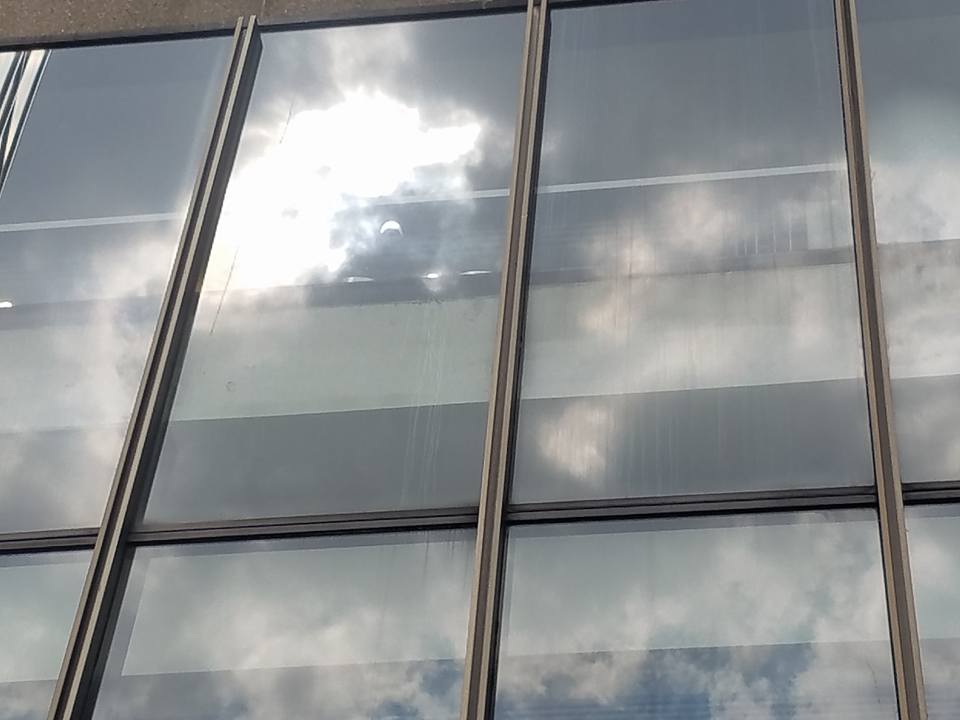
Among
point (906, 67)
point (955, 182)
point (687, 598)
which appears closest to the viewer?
point (687, 598)

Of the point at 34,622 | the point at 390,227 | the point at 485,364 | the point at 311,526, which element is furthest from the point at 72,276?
the point at 485,364

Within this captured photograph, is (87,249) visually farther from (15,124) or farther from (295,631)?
(295,631)

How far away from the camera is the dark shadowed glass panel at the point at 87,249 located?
7.37m

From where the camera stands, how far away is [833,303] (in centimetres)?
717

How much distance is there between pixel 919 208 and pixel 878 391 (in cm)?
135

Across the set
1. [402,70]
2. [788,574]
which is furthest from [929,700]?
[402,70]

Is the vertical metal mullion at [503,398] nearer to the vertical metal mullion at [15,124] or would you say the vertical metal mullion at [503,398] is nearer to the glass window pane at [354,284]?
the glass window pane at [354,284]

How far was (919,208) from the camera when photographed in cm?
747

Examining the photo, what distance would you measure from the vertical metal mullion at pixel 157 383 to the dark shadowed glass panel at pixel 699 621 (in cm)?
205

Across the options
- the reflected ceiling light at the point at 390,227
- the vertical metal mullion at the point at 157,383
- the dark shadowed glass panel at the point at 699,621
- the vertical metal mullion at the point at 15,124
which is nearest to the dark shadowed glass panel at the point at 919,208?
the dark shadowed glass panel at the point at 699,621

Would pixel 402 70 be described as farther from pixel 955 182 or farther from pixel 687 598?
pixel 687 598

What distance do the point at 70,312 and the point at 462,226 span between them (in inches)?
96.3

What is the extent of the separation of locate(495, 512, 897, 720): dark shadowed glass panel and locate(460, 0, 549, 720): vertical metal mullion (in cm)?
9

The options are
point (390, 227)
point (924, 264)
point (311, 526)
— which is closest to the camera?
point (311, 526)
